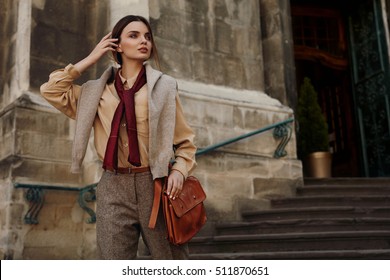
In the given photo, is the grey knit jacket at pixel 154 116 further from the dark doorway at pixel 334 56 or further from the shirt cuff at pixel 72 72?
the dark doorway at pixel 334 56

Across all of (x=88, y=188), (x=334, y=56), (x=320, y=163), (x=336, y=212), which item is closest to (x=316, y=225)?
(x=336, y=212)

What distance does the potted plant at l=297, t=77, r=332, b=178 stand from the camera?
7.74 m

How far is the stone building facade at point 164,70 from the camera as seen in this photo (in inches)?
227

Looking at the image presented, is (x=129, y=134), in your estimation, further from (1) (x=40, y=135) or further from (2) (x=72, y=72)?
(1) (x=40, y=135)

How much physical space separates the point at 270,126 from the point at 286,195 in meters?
0.85

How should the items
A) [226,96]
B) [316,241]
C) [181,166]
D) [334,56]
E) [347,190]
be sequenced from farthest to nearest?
[334,56], [226,96], [347,190], [316,241], [181,166]

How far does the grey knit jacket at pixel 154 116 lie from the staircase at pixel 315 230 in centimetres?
243

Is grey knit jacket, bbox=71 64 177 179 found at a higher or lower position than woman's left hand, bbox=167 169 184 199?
higher

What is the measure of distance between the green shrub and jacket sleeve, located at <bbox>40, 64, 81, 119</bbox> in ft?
18.9

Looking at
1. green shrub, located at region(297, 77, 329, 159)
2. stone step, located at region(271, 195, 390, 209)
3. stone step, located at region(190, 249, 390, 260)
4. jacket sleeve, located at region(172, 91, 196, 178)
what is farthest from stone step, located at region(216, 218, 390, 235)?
jacket sleeve, located at region(172, 91, 196, 178)

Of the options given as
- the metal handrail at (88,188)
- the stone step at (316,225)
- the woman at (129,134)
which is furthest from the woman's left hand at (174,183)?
the metal handrail at (88,188)

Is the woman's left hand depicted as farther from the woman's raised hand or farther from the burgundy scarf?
the woman's raised hand

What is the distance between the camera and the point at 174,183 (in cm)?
228

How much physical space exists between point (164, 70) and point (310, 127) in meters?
2.70
